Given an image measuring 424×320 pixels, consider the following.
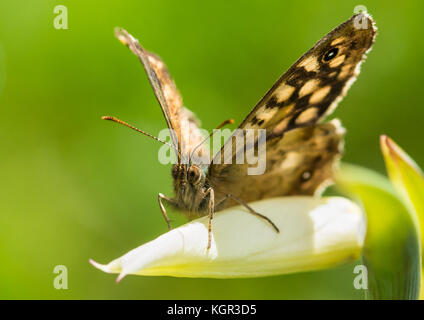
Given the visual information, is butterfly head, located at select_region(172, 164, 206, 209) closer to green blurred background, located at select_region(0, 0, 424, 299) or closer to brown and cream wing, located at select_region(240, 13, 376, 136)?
brown and cream wing, located at select_region(240, 13, 376, 136)

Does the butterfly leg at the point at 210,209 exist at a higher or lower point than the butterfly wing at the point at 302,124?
lower

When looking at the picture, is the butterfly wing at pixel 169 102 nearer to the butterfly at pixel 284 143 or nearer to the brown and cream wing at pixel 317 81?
the butterfly at pixel 284 143

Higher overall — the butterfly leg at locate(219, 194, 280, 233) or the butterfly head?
the butterfly head

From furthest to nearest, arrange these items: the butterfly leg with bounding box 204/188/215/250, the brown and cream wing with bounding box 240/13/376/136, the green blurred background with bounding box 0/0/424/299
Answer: the green blurred background with bounding box 0/0/424/299, the brown and cream wing with bounding box 240/13/376/136, the butterfly leg with bounding box 204/188/215/250

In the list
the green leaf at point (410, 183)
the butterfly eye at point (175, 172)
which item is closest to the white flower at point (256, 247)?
the green leaf at point (410, 183)

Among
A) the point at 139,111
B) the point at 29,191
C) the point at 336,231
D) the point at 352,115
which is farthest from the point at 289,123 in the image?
the point at 29,191

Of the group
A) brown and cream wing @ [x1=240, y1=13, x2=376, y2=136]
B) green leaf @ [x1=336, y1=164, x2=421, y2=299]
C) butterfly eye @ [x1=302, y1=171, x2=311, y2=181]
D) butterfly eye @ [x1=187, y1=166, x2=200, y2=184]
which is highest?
brown and cream wing @ [x1=240, y1=13, x2=376, y2=136]

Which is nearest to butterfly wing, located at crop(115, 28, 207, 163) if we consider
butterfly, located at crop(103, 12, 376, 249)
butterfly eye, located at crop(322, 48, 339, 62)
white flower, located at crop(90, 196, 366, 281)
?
butterfly, located at crop(103, 12, 376, 249)
